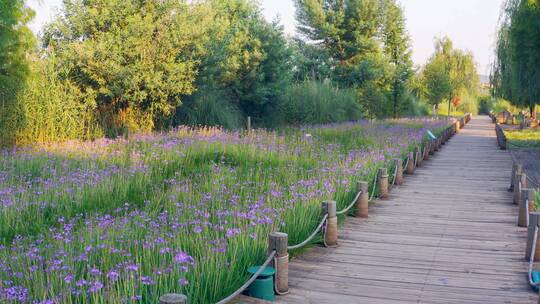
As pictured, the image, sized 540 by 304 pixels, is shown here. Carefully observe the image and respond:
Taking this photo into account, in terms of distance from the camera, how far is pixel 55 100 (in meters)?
12.9

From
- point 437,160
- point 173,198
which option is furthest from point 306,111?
point 173,198

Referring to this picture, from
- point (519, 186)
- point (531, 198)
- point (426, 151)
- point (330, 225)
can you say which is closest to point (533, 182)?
point (519, 186)

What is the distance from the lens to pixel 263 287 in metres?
4.34

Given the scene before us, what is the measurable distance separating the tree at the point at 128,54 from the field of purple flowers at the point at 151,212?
332 cm

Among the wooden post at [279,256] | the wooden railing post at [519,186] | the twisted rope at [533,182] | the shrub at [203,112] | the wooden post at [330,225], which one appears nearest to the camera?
the wooden post at [279,256]

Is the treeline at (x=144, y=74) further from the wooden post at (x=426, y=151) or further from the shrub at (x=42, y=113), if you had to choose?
the wooden post at (x=426, y=151)

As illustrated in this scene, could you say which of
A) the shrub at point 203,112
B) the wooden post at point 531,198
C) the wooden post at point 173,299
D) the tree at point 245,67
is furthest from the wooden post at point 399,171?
the tree at point 245,67

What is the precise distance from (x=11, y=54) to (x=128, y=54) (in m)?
3.89

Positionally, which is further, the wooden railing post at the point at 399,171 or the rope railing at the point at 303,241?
the wooden railing post at the point at 399,171

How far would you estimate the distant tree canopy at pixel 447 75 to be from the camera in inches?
1662

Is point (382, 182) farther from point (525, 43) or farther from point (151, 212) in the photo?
point (525, 43)

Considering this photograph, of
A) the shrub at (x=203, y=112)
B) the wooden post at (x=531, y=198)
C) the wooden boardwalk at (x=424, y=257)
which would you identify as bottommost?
the wooden boardwalk at (x=424, y=257)

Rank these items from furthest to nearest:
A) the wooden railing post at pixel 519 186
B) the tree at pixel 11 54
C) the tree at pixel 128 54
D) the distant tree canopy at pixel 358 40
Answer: the distant tree canopy at pixel 358 40 < the tree at pixel 128 54 < the tree at pixel 11 54 < the wooden railing post at pixel 519 186

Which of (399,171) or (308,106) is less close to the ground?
(308,106)
